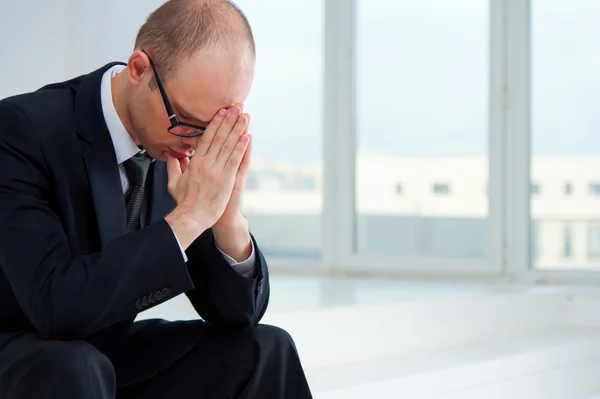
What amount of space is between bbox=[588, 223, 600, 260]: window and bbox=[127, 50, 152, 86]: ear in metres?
2.86

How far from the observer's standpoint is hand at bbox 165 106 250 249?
4.73ft

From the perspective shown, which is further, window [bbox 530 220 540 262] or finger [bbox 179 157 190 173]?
window [bbox 530 220 540 262]

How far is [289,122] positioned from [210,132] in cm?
287

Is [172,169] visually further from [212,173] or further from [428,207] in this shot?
[428,207]

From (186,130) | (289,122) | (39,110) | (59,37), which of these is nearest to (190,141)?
(186,130)

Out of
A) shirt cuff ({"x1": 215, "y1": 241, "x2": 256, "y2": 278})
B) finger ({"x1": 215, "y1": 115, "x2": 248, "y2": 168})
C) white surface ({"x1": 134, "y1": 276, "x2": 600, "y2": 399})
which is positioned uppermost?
finger ({"x1": 215, "y1": 115, "x2": 248, "y2": 168})

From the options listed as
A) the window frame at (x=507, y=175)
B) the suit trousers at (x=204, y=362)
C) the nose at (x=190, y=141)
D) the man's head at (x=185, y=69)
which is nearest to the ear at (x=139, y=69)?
the man's head at (x=185, y=69)

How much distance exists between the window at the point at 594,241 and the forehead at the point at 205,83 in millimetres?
2787

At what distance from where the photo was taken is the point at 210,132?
4.75 feet

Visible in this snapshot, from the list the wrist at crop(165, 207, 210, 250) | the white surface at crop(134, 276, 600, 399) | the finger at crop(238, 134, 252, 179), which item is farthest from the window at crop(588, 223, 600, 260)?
the wrist at crop(165, 207, 210, 250)

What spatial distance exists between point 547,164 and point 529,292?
740 mm

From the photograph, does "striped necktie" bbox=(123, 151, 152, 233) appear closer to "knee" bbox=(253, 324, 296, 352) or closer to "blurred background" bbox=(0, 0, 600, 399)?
"knee" bbox=(253, 324, 296, 352)

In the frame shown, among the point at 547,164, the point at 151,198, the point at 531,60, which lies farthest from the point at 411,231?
the point at 151,198

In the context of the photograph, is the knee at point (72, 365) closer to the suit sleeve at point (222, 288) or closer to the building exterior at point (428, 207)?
the suit sleeve at point (222, 288)
